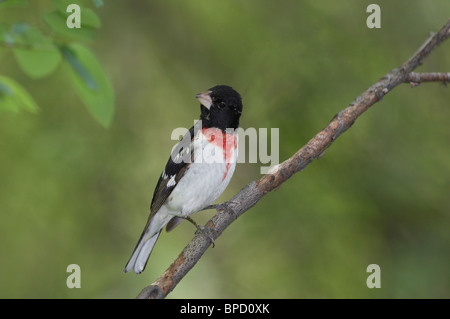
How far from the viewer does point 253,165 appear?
4688mm

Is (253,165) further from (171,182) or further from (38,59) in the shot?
(38,59)

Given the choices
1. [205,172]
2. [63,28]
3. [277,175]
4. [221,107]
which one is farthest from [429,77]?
[63,28]

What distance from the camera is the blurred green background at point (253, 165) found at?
14.3 feet

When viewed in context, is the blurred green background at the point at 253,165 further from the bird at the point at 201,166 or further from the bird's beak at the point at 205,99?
the bird's beak at the point at 205,99

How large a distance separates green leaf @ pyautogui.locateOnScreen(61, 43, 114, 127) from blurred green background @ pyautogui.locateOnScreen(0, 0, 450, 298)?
10.0 feet

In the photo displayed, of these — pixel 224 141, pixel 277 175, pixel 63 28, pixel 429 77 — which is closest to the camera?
pixel 63 28

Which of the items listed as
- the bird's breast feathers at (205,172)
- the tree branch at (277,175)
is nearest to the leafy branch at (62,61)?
the tree branch at (277,175)

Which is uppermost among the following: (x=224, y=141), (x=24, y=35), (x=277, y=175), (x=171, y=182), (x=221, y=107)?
(x=221, y=107)

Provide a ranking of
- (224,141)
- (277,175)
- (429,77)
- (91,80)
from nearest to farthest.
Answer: (91,80) → (277,175) → (429,77) → (224,141)

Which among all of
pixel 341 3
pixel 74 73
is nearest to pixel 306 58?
pixel 341 3

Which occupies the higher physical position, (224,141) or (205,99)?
(205,99)

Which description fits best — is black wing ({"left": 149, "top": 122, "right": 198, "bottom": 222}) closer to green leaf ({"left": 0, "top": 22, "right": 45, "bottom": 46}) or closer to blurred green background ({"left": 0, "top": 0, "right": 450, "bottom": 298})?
blurred green background ({"left": 0, "top": 0, "right": 450, "bottom": 298})

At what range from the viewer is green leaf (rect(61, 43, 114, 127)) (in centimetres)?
139

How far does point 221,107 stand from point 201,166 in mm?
414
